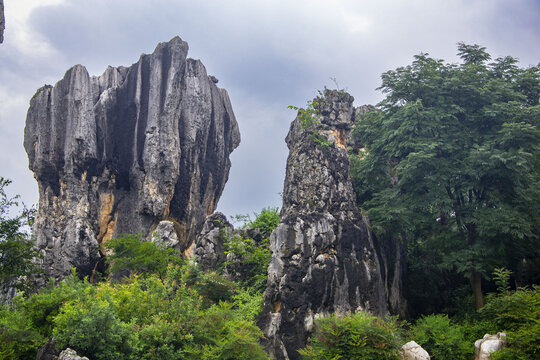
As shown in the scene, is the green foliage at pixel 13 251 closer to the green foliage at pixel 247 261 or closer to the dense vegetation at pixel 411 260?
the dense vegetation at pixel 411 260

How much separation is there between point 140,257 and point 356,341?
13010mm

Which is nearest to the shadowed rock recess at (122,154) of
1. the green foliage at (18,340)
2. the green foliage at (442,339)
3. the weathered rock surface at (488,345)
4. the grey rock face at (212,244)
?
the grey rock face at (212,244)

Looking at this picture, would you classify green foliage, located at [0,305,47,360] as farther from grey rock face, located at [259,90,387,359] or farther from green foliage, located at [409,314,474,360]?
green foliage, located at [409,314,474,360]

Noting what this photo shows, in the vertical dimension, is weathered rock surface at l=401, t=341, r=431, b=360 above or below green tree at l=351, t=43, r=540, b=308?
below

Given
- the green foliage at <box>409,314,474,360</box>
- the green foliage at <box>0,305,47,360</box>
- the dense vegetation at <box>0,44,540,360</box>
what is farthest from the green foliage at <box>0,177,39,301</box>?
the green foliage at <box>409,314,474,360</box>

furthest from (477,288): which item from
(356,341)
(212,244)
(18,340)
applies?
(18,340)

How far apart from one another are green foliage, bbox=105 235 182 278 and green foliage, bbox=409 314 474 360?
1279 centimetres

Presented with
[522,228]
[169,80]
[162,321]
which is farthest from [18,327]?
[169,80]

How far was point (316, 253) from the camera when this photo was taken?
20359 mm

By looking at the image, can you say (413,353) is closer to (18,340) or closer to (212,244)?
(18,340)

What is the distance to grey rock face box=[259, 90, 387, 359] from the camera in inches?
742

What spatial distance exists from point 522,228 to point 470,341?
16.9 ft

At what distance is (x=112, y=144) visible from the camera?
107 ft

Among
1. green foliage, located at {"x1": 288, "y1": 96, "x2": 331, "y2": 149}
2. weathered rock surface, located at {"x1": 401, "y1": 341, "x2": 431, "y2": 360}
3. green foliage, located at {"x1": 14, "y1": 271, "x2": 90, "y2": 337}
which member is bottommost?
weathered rock surface, located at {"x1": 401, "y1": 341, "x2": 431, "y2": 360}
